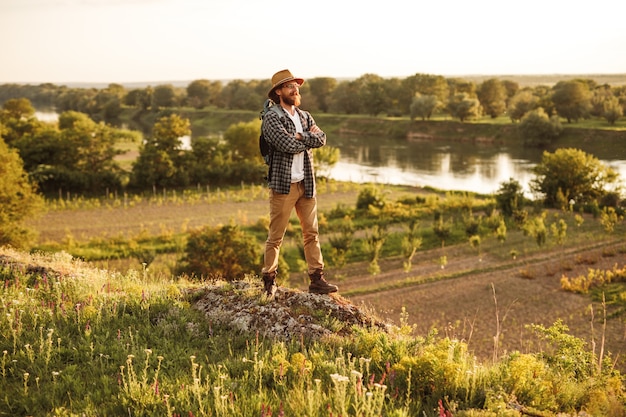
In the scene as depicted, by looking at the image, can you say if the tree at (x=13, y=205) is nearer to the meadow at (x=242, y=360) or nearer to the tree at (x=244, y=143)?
the meadow at (x=242, y=360)

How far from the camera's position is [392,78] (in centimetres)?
11306

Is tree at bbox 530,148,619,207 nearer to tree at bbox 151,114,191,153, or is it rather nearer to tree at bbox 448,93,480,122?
tree at bbox 151,114,191,153

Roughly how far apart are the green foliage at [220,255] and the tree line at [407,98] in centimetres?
6147

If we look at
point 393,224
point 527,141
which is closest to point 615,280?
point 393,224

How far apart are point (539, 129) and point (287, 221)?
2555 inches

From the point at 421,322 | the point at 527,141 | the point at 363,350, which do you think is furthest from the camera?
the point at 527,141

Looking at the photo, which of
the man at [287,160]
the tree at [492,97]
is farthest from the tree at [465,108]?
the man at [287,160]

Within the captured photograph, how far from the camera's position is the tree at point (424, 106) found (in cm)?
8706

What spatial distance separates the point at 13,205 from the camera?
2512 cm

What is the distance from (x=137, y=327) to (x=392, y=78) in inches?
4415

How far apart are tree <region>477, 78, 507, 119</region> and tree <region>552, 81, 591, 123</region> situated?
59.6ft

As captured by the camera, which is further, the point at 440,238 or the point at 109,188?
the point at 109,188

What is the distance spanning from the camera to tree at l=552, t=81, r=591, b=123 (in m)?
71.4

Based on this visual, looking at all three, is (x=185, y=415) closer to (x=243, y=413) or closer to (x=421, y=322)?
(x=243, y=413)
